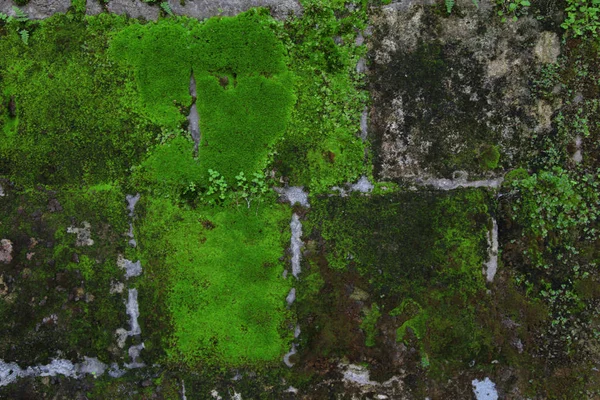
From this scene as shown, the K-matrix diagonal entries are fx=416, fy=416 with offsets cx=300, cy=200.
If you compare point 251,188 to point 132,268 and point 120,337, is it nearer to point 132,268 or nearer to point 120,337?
point 132,268

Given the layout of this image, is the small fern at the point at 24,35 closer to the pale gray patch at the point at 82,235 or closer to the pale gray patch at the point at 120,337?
the pale gray patch at the point at 82,235

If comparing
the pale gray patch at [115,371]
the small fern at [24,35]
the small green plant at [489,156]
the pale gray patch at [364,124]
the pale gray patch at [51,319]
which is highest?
the small fern at [24,35]

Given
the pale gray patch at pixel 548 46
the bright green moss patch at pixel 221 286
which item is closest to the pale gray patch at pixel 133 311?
the bright green moss patch at pixel 221 286

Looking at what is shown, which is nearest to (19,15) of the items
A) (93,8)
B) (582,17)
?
(93,8)

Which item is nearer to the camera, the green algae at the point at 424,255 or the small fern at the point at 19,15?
the small fern at the point at 19,15

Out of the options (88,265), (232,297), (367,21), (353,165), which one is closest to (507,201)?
(353,165)

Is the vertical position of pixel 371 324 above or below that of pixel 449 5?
below

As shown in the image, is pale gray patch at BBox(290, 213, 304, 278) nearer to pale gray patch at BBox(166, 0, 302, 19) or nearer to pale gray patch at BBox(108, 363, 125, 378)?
pale gray patch at BBox(108, 363, 125, 378)
